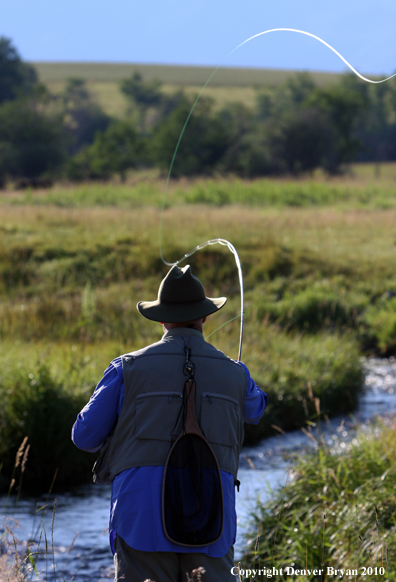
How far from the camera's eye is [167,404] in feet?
7.87

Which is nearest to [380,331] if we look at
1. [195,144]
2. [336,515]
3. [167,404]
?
[336,515]

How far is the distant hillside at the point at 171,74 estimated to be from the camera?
110500 mm

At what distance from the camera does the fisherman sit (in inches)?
93.3

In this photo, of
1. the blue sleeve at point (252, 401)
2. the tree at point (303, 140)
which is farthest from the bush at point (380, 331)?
the tree at point (303, 140)

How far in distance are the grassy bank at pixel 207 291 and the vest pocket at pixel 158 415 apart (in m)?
2.20

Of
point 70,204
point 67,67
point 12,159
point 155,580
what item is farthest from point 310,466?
point 67,67

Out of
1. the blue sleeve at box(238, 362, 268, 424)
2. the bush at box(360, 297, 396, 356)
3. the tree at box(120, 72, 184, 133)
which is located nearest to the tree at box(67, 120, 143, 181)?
the tree at box(120, 72, 184, 133)

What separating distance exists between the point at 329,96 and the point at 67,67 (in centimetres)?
8237

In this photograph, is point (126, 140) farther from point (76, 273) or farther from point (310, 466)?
point (310, 466)

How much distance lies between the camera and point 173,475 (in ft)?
7.77

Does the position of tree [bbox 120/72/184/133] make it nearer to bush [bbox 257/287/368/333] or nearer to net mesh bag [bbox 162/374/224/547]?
bush [bbox 257/287/368/333]

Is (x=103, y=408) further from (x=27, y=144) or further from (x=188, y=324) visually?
(x=27, y=144)

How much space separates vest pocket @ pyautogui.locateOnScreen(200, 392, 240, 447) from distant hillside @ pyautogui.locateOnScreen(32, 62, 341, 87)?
107m

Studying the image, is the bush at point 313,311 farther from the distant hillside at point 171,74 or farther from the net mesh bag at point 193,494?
the distant hillside at point 171,74
